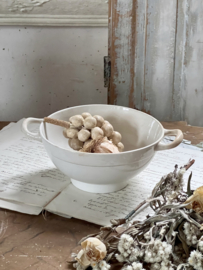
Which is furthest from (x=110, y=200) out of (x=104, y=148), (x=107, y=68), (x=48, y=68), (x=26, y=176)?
(x=48, y=68)

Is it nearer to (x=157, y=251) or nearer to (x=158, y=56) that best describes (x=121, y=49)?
(x=158, y=56)

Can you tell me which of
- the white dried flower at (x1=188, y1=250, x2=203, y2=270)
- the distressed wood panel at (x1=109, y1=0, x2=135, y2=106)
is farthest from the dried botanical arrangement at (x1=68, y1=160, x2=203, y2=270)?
the distressed wood panel at (x1=109, y1=0, x2=135, y2=106)

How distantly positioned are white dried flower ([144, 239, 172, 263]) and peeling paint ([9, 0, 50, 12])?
3.08ft

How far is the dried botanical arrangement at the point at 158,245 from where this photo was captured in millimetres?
399

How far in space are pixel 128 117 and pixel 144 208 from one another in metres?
0.28

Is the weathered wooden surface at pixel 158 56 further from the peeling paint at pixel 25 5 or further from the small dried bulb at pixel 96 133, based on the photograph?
the small dried bulb at pixel 96 133

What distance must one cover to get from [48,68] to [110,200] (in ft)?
2.45

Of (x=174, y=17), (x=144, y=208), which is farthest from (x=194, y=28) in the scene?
(x=144, y=208)

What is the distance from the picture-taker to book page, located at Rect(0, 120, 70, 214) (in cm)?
61

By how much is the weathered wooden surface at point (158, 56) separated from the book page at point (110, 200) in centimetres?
41

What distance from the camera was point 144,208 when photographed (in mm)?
546

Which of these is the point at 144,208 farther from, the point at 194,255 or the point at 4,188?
the point at 4,188

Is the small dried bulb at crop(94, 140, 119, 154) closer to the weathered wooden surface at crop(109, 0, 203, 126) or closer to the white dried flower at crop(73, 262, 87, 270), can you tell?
the white dried flower at crop(73, 262, 87, 270)

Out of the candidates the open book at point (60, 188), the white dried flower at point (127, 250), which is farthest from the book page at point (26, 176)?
the white dried flower at point (127, 250)
